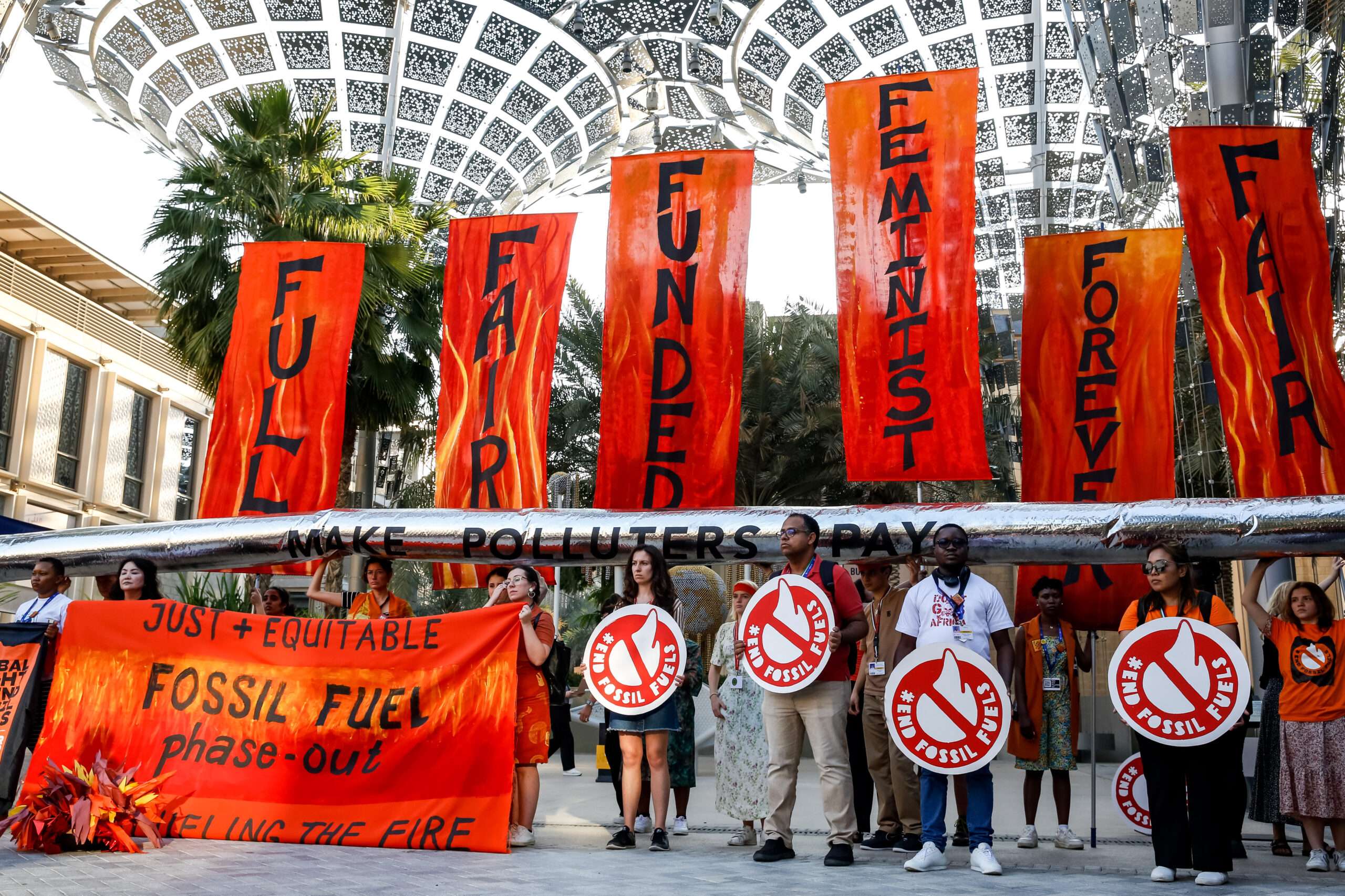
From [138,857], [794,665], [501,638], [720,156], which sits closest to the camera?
[138,857]

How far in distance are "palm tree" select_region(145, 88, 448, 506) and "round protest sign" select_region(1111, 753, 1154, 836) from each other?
43.5 feet

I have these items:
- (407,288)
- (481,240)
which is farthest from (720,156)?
(407,288)

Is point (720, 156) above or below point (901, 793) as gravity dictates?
above

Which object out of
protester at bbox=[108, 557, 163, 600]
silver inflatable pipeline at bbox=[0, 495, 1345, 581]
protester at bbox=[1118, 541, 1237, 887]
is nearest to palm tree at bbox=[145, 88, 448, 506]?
silver inflatable pipeline at bbox=[0, 495, 1345, 581]

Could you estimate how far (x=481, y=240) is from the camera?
12727mm

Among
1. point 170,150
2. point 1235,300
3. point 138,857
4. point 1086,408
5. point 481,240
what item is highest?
point 170,150

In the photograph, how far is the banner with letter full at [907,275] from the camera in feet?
35.6

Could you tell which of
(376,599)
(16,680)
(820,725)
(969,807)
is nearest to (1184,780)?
(969,807)

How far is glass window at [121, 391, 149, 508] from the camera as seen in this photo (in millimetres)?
37188

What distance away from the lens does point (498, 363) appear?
40.5 feet

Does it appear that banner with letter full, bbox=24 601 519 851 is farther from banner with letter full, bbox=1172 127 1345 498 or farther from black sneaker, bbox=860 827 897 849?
banner with letter full, bbox=1172 127 1345 498

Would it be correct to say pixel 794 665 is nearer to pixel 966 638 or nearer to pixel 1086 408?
pixel 966 638

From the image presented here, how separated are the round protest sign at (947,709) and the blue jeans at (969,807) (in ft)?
0.31

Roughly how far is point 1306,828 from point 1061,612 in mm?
2514
